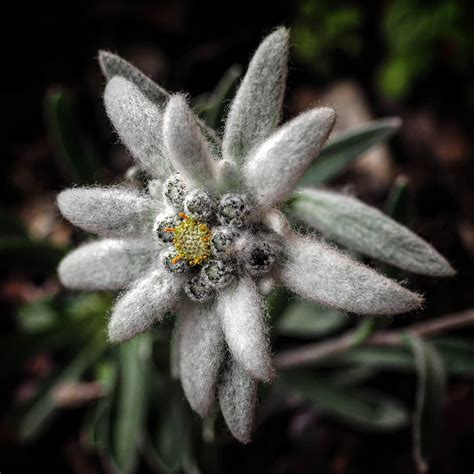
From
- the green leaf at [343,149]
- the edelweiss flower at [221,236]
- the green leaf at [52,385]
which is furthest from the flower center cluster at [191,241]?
the green leaf at [52,385]

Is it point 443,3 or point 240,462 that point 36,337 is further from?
point 443,3

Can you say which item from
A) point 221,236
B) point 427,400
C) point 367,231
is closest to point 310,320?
point 427,400

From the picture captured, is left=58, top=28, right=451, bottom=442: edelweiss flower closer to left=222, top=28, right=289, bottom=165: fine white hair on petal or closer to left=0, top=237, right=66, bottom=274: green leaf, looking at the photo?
left=222, top=28, right=289, bottom=165: fine white hair on petal

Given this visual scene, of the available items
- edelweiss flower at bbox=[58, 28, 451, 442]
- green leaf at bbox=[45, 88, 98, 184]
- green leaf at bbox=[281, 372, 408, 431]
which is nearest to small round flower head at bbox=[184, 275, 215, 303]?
edelweiss flower at bbox=[58, 28, 451, 442]

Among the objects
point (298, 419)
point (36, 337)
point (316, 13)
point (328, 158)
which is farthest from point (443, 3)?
point (36, 337)

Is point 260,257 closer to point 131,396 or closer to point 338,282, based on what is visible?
point 338,282

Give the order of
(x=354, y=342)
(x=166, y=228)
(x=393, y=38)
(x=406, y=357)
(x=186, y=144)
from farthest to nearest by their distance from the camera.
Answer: (x=393, y=38)
(x=406, y=357)
(x=354, y=342)
(x=166, y=228)
(x=186, y=144)
